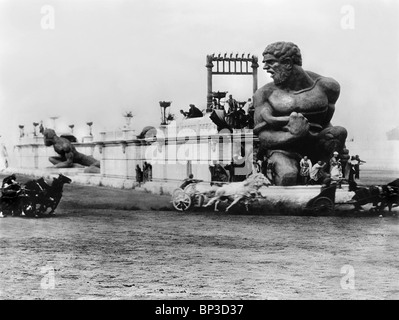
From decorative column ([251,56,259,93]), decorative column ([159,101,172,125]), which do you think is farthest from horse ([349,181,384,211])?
decorative column ([159,101,172,125])

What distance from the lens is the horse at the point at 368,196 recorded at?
55.0 ft

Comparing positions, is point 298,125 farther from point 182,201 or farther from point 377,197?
point 182,201

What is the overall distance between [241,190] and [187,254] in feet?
12.3

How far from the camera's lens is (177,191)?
17438 mm

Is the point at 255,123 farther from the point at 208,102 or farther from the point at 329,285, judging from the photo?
the point at 329,285

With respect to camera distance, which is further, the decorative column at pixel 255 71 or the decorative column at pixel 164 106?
the decorative column at pixel 164 106

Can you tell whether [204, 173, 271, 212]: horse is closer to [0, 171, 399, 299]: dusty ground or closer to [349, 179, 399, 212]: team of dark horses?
[0, 171, 399, 299]: dusty ground

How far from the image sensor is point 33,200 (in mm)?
16281

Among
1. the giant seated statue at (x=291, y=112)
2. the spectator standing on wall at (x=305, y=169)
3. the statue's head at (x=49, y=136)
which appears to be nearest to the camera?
the giant seated statue at (x=291, y=112)

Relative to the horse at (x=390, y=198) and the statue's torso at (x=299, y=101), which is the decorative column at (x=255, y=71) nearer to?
the statue's torso at (x=299, y=101)

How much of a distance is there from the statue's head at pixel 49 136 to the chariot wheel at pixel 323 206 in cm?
621

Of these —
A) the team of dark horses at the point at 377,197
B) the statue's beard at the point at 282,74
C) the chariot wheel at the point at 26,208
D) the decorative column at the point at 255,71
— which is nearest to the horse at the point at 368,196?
the team of dark horses at the point at 377,197

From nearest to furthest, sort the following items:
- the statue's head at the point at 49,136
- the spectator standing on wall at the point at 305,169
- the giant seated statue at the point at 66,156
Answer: the spectator standing on wall at the point at 305,169, the statue's head at the point at 49,136, the giant seated statue at the point at 66,156

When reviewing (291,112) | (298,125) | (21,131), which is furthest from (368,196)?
(21,131)
